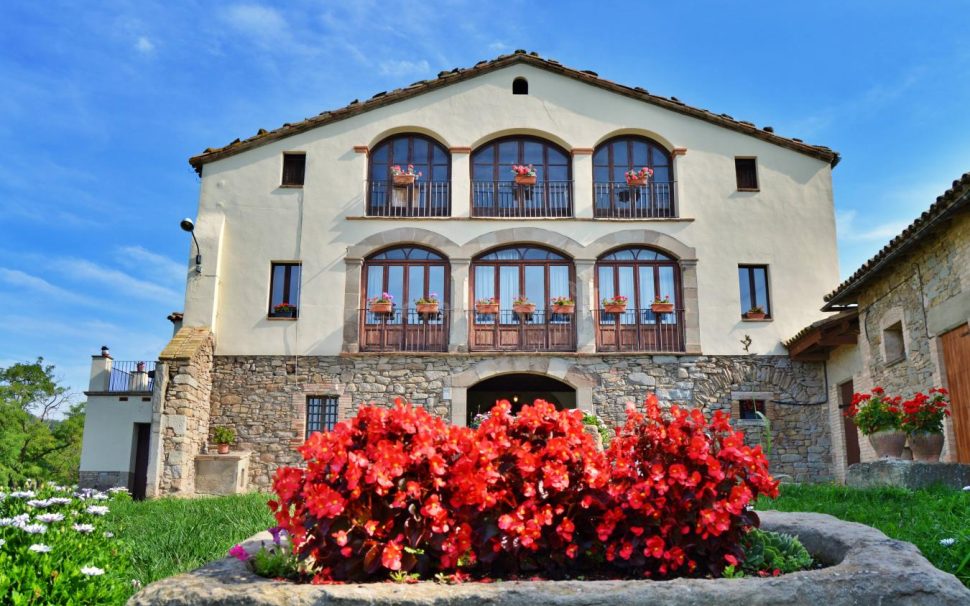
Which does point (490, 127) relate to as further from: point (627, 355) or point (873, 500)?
point (873, 500)

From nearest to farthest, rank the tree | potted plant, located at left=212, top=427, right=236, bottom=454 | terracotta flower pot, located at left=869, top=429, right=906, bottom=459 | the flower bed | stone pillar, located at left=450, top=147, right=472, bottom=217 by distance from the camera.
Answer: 1. the flower bed
2. terracotta flower pot, located at left=869, top=429, right=906, bottom=459
3. potted plant, located at left=212, top=427, right=236, bottom=454
4. stone pillar, located at left=450, top=147, right=472, bottom=217
5. the tree

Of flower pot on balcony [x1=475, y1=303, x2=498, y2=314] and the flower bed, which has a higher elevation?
flower pot on balcony [x1=475, y1=303, x2=498, y2=314]

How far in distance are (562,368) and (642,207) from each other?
3974 millimetres

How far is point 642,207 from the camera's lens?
54.3 ft

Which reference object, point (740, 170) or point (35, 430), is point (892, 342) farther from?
point (35, 430)

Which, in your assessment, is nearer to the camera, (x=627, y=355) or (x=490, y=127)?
(x=627, y=355)

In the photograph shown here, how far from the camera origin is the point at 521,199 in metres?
16.5

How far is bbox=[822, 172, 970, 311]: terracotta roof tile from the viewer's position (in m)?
8.63

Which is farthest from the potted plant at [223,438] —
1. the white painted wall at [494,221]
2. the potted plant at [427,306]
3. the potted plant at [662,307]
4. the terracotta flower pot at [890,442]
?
the terracotta flower pot at [890,442]

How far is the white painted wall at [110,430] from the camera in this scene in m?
17.6

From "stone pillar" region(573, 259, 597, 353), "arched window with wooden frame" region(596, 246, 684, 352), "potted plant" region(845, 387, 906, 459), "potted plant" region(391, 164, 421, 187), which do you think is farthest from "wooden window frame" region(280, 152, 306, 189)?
"potted plant" region(845, 387, 906, 459)

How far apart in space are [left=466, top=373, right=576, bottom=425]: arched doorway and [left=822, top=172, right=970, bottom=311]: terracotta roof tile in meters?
6.90

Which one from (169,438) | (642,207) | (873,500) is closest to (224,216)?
(169,438)

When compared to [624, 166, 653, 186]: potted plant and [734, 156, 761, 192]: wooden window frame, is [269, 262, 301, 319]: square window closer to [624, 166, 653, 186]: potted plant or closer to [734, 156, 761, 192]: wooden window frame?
[624, 166, 653, 186]: potted plant
